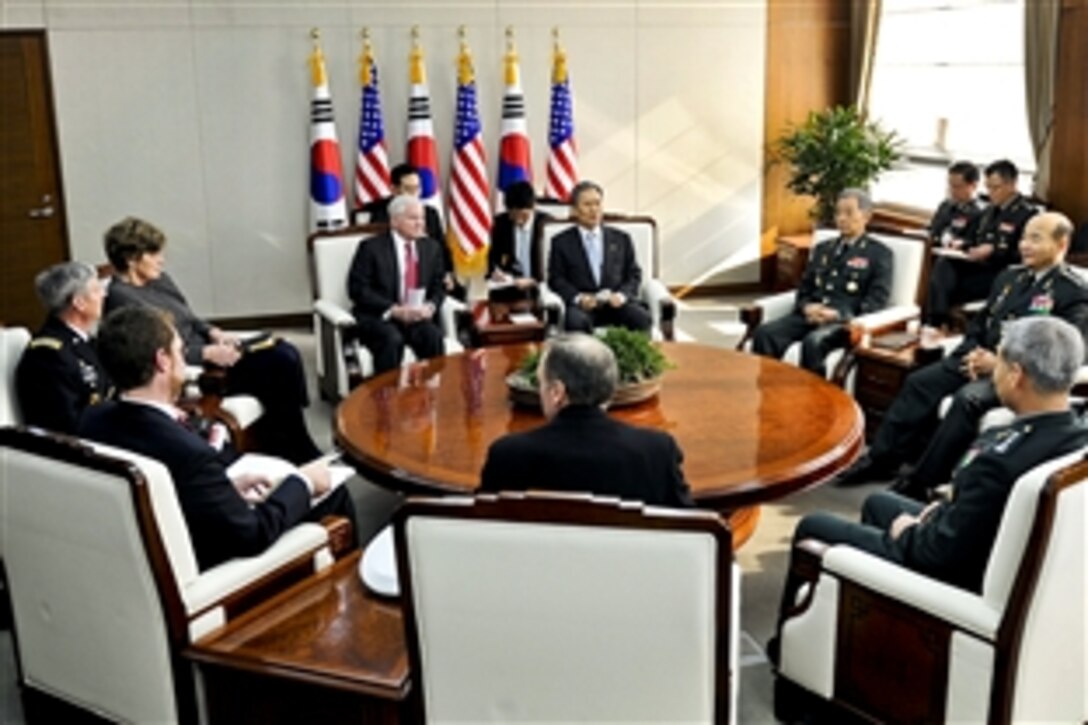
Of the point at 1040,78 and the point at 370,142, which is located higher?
the point at 1040,78

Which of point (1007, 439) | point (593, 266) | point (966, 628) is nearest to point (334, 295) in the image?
point (593, 266)

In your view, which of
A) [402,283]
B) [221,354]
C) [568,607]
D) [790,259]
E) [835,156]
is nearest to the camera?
[568,607]

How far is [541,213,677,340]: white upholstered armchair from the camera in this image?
6.36 m

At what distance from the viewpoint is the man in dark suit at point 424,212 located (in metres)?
→ 6.82

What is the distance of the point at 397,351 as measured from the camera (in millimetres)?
5879

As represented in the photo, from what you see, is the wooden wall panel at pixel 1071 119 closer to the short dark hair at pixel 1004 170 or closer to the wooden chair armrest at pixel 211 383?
the short dark hair at pixel 1004 170

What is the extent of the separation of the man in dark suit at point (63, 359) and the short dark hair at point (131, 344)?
1.05 metres

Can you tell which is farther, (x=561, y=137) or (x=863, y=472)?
(x=561, y=137)

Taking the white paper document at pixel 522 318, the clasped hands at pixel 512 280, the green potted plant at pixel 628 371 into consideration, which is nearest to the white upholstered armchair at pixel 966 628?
the green potted plant at pixel 628 371

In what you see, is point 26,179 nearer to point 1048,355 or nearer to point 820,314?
point 820,314

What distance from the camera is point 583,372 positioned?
2680 millimetres

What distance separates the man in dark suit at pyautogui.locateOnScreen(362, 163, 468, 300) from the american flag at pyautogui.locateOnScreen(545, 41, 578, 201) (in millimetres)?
1488

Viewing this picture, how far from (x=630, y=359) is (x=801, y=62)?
5868 mm

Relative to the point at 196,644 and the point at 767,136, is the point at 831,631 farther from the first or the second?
the point at 767,136
